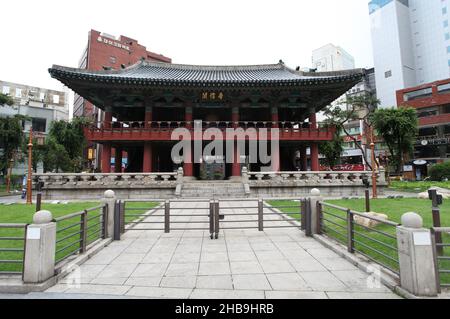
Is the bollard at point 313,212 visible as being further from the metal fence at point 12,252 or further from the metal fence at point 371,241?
the metal fence at point 12,252

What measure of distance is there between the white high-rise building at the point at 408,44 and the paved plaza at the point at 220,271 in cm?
6343

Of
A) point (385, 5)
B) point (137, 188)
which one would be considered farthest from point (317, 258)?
point (385, 5)

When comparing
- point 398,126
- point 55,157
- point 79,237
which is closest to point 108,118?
point 55,157

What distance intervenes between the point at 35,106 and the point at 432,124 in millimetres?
70936

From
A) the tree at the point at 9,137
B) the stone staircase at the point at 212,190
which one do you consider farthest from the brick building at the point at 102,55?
the stone staircase at the point at 212,190

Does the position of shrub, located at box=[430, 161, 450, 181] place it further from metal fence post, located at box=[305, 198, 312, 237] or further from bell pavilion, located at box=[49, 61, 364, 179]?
metal fence post, located at box=[305, 198, 312, 237]

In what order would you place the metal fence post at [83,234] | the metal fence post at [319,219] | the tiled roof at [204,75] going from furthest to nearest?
the tiled roof at [204,75]
the metal fence post at [319,219]
the metal fence post at [83,234]

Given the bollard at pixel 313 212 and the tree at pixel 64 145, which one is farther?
the tree at pixel 64 145

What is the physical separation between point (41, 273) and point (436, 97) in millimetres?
57250

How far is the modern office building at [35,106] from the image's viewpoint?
4112cm

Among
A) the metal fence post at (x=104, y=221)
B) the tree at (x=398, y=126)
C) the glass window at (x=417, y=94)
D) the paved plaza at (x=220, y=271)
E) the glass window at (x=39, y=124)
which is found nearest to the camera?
the paved plaza at (x=220, y=271)

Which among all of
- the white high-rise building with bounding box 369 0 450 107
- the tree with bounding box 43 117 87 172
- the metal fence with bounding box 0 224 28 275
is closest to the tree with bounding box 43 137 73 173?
the tree with bounding box 43 117 87 172
